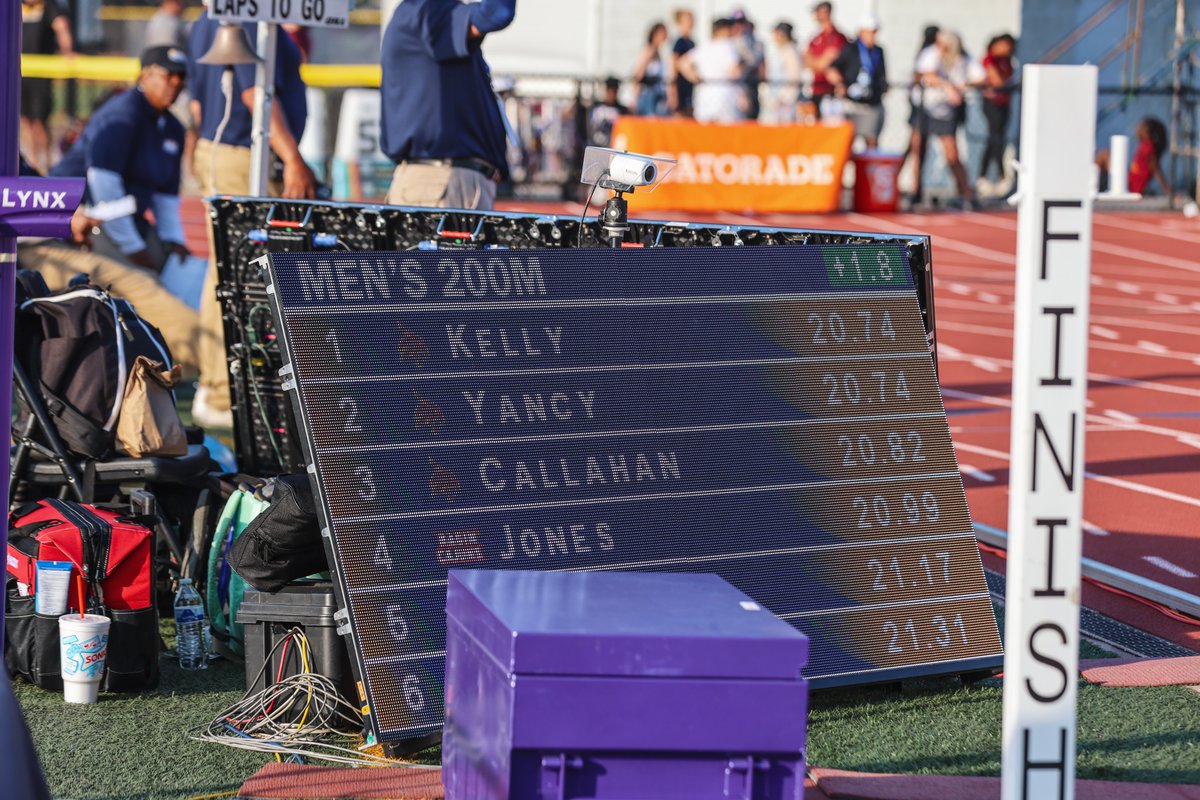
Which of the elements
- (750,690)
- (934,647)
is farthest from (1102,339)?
(750,690)

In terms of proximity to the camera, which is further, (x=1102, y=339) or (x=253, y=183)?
(x=1102, y=339)

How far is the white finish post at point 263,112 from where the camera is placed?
29.7 feet

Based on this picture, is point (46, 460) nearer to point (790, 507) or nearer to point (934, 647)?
point (790, 507)

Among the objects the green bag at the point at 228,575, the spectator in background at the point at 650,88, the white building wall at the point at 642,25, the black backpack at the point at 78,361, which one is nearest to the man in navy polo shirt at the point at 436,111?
the black backpack at the point at 78,361

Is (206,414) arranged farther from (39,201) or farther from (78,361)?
(39,201)

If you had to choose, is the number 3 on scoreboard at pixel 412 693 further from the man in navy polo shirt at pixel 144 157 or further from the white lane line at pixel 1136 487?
the man in navy polo shirt at pixel 144 157

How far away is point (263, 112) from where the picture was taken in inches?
362

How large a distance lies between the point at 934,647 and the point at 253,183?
15.9 ft

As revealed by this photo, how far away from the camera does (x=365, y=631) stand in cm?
484

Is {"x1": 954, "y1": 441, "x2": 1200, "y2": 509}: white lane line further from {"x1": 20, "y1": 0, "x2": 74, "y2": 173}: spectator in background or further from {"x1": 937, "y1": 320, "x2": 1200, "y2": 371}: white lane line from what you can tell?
{"x1": 20, "y1": 0, "x2": 74, "y2": 173}: spectator in background

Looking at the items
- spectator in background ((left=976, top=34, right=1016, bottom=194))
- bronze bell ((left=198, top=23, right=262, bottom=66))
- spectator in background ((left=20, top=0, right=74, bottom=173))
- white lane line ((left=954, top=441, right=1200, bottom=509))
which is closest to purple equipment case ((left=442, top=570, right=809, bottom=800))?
white lane line ((left=954, top=441, right=1200, bottom=509))

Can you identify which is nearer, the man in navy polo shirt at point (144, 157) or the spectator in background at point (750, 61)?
the man in navy polo shirt at point (144, 157)

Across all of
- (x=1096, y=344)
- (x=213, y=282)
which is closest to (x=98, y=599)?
(x=213, y=282)

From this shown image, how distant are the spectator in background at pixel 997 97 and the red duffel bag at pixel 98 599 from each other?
19.5 metres
